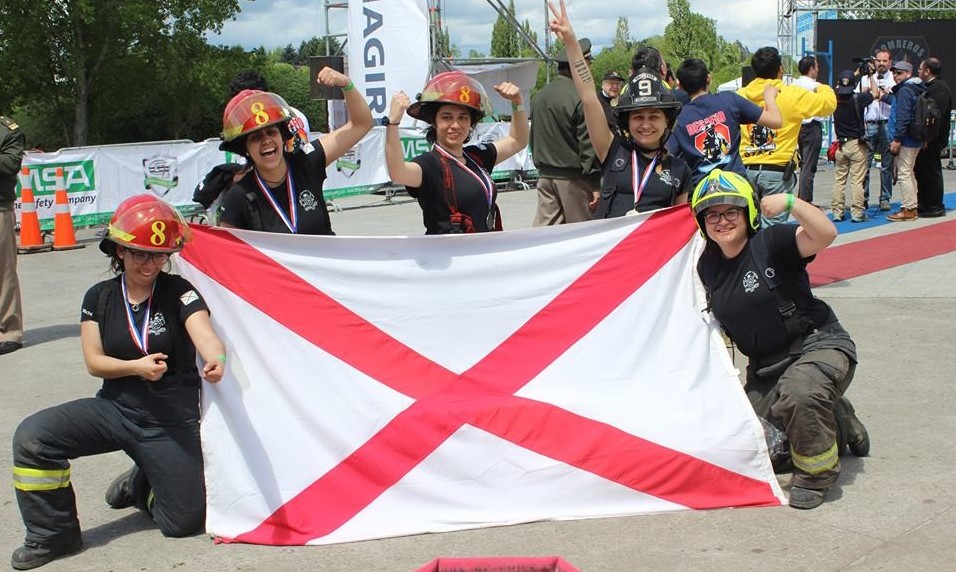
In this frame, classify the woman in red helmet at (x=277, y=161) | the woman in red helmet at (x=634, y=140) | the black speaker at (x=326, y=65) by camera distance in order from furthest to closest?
the black speaker at (x=326, y=65), the woman in red helmet at (x=634, y=140), the woman in red helmet at (x=277, y=161)

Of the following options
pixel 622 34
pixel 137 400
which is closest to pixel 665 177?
pixel 137 400

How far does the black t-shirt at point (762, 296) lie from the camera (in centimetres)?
452

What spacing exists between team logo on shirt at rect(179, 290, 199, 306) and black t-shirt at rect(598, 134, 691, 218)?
2.23 m

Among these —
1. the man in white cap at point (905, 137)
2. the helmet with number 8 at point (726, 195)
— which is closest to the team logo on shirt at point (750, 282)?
the helmet with number 8 at point (726, 195)

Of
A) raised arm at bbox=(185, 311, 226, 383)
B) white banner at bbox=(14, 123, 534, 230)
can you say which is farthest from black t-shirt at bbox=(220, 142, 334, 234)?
white banner at bbox=(14, 123, 534, 230)

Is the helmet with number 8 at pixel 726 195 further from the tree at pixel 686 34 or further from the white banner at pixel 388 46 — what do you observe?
the tree at pixel 686 34

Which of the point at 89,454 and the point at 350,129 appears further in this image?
the point at 350,129

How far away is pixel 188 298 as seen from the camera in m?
4.45

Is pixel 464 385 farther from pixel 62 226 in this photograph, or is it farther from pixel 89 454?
pixel 62 226

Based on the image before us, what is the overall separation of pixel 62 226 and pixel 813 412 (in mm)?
12643

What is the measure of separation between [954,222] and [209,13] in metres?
35.7

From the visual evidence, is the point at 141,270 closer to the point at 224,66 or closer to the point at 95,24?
the point at 95,24

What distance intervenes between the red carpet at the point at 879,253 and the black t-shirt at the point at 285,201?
581 centimetres

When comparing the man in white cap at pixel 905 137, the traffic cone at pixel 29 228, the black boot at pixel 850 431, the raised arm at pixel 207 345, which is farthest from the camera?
the traffic cone at pixel 29 228
